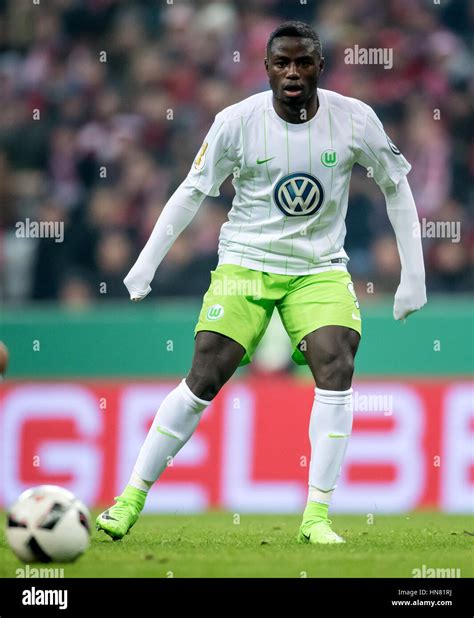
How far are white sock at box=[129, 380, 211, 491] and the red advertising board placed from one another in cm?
353

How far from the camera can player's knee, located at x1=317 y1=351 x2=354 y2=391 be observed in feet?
21.9

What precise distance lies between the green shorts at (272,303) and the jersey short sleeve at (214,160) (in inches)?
16.9

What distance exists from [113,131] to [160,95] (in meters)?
0.62

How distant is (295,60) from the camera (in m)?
6.69

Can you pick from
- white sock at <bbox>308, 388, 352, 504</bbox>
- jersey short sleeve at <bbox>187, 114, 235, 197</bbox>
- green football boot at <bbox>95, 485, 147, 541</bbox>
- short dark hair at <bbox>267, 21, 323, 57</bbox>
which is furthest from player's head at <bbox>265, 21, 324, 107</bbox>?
green football boot at <bbox>95, 485, 147, 541</bbox>

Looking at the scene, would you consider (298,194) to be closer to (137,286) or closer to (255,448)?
(137,286)

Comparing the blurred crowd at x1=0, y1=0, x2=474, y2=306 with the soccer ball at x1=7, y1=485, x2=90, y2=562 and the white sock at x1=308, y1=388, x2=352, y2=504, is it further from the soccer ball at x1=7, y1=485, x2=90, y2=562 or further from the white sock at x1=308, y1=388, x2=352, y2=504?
the soccer ball at x1=7, y1=485, x2=90, y2=562

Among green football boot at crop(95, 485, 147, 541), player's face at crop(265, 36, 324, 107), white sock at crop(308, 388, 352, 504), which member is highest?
player's face at crop(265, 36, 324, 107)

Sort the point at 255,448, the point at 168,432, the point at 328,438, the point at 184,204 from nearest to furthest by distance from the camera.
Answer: the point at 328,438, the point at 168,432, the point at 184,204, the point at 255,448

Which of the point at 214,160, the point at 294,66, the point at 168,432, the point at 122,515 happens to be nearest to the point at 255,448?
the point at 168,432

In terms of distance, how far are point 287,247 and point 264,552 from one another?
1531 millimetres

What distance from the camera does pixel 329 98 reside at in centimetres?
698

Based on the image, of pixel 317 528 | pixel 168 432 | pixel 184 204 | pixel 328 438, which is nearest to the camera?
pixel 317 528
